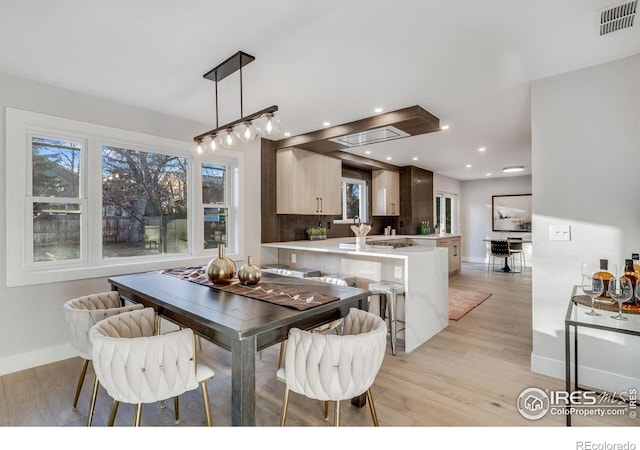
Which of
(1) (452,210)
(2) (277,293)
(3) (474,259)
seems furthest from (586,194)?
(3) (474,259)

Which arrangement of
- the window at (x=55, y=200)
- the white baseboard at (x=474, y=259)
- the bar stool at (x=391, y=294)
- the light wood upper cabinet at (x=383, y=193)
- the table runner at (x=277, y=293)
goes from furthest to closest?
the white baseboard at (x=474, y=259) < the light wood upper cabinet at (x=383, y=193) < the bar stool at (x=391, y=294) < the window at (x=55, y=200) < the table runner at (x=277, y=293)

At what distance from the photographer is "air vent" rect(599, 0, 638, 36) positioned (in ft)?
A: 6.02

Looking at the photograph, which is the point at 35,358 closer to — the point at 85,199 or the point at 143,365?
the point at 85,199

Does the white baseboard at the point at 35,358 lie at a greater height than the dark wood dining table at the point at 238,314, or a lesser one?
lesser

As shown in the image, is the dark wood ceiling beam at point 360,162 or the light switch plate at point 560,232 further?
the dark wood ceiling beam at point 360,162

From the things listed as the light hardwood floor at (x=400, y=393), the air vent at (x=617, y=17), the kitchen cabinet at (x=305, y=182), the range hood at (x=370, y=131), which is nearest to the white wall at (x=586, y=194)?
the light hardwood floor at (x=400, y=393)

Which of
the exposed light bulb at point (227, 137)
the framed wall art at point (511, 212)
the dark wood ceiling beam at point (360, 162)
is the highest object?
the dark wood ceiling beam at point (360, 162)

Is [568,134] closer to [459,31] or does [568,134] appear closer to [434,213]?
[459,31]

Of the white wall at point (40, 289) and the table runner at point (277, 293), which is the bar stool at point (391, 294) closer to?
the table runner at point (277, 293)

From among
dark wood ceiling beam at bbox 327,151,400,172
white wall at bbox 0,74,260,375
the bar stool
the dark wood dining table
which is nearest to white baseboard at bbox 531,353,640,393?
the bar stool

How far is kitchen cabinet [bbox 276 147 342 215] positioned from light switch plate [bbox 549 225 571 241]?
3070mm

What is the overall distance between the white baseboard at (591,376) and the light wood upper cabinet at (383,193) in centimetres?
436

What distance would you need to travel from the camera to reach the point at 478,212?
30.7 ft

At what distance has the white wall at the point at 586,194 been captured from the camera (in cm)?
233
